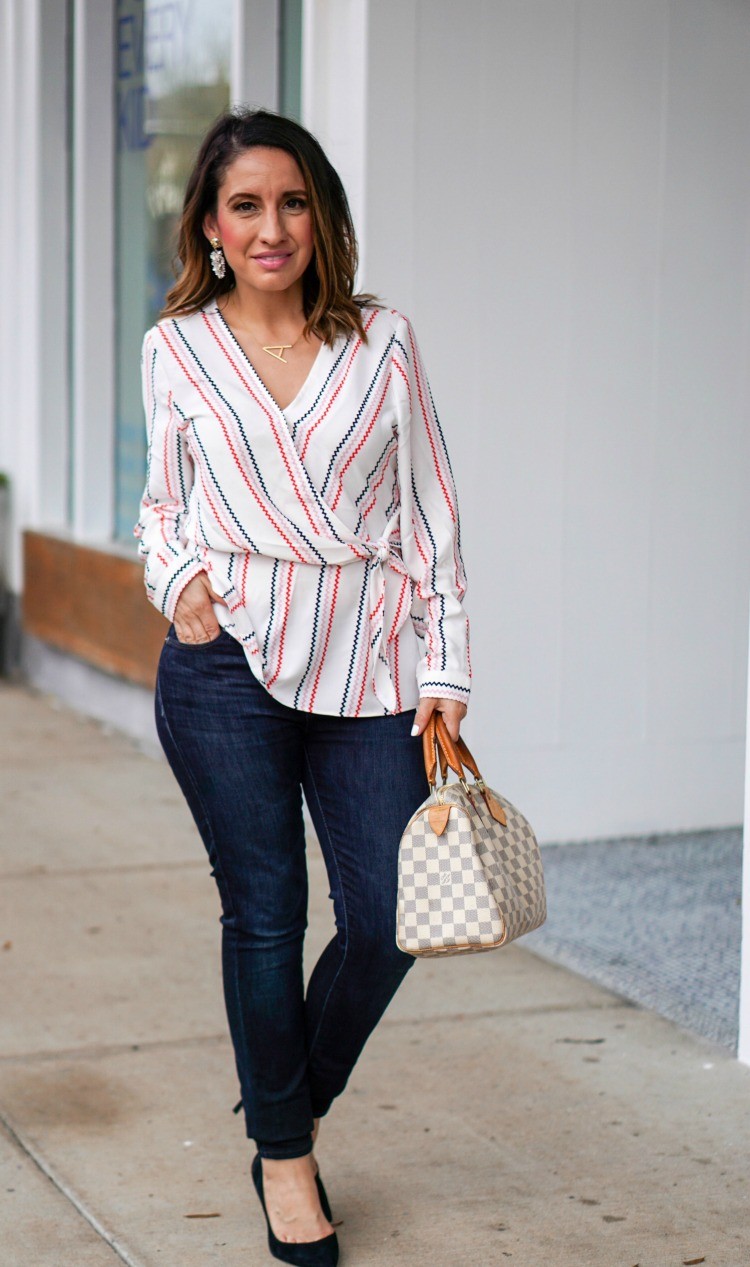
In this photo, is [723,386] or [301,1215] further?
[723,386]

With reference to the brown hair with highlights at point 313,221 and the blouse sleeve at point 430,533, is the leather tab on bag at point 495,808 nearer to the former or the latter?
the blouse sleeve at point 430,533

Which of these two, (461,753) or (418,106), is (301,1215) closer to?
(461,753)

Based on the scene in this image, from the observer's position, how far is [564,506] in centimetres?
579

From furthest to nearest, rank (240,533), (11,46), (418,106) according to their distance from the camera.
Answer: (11,46) < (418,106) < (240,533)

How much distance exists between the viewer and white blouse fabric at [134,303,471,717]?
2.90 m

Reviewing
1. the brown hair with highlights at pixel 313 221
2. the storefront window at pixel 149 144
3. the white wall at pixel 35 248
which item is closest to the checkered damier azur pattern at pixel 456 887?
the brown hair with highlights at pixel 313 221

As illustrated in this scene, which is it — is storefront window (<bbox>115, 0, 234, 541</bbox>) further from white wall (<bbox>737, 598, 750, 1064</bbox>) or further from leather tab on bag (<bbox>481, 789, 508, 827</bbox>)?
leather tab on bag (<bbox>481, 789, 508, 827</bbox>)

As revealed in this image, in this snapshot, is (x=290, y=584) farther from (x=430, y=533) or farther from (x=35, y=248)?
(x=35, y=248)

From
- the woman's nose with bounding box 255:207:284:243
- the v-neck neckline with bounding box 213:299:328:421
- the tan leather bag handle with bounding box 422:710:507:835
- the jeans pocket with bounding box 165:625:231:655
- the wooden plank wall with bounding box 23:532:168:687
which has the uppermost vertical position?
the woman's nose with bounding box 255:207:284:243

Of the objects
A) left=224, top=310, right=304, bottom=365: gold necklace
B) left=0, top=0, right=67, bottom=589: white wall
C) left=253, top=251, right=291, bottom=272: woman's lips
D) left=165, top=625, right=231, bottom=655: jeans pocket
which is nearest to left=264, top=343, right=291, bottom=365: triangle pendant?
left=224, top=310, right=304, bottom=365: gold necklace

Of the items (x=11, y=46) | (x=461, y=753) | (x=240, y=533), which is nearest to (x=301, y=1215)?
(x=461, y=753)

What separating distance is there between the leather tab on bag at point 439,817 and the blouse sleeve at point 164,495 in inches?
21.2

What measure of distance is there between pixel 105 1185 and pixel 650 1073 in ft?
4.12

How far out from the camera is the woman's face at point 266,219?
9.50ft
